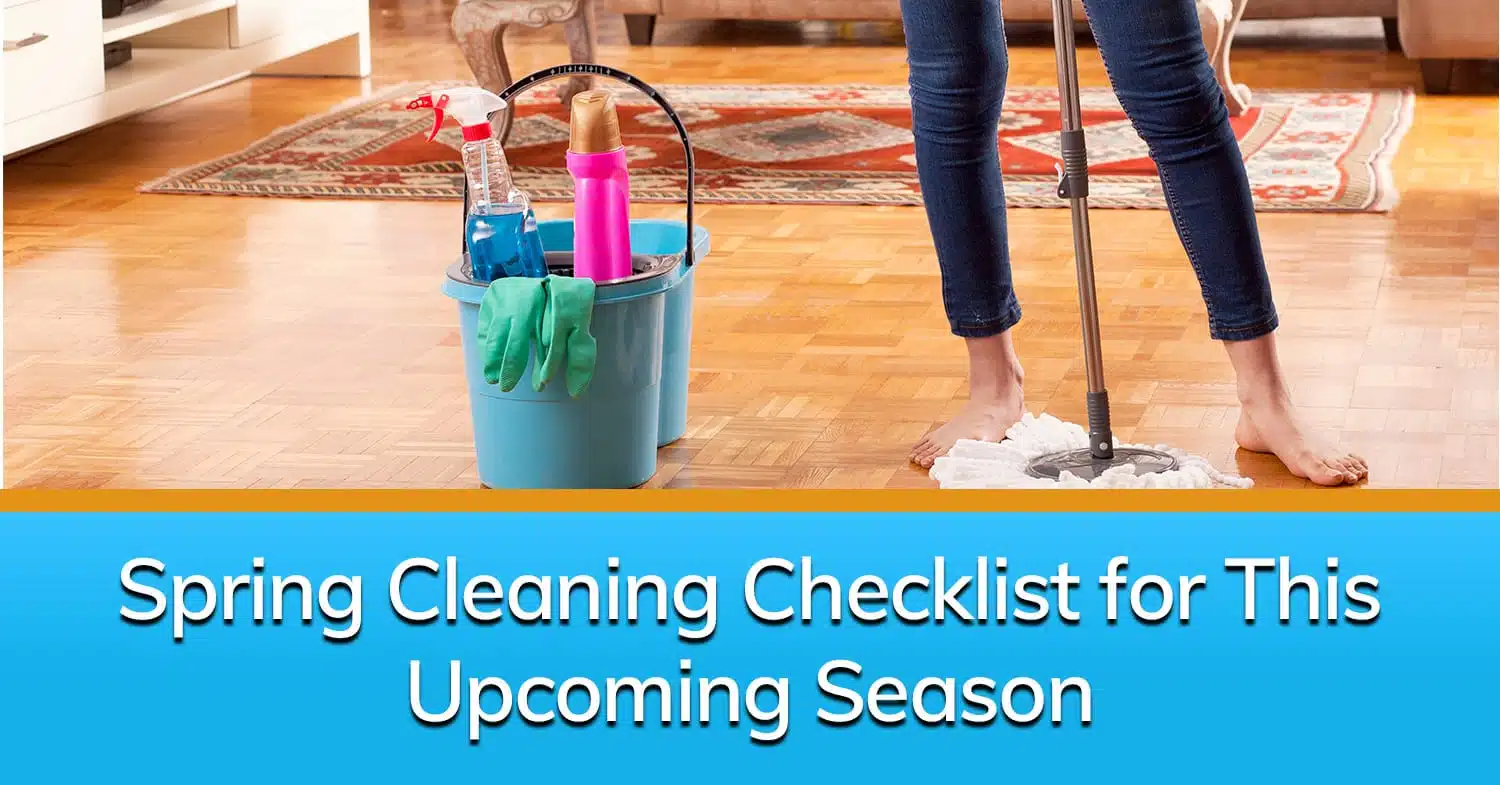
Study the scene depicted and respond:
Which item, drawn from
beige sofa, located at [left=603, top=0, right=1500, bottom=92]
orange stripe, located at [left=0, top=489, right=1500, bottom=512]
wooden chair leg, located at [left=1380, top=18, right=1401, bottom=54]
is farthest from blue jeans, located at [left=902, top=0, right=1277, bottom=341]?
wooden chair leg, located at [left=1380, top=18, right=1401, bottom=54]

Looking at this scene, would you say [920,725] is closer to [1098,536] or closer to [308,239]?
[1098,536]

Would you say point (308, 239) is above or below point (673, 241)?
below

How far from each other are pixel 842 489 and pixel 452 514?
514 millimetres

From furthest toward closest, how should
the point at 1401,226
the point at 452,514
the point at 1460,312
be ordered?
the point at 1401,226
the point at 1460,312
the point at 452,514

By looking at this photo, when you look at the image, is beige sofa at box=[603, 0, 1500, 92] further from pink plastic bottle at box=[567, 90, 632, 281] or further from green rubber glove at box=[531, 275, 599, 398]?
green rubber glove at box=[531, 275, 599, 398]

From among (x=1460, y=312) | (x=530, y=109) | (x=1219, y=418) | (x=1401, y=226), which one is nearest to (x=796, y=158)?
(x=530, y=109)

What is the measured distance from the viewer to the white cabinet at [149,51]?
3.42 m

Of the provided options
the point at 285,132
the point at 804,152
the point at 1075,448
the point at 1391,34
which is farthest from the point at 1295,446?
the point at 1391,34

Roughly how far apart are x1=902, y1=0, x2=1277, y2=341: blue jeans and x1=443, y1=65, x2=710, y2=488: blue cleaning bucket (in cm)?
26

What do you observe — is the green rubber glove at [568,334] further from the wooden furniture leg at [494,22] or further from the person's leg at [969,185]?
the wooden furniture leg at [494,22]

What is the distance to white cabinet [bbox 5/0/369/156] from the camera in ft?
11.2

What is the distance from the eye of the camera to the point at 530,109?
168 inches

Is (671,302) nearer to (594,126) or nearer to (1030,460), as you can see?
(594,126)

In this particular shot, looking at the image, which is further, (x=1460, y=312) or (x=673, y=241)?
(x=1460, y=312)
